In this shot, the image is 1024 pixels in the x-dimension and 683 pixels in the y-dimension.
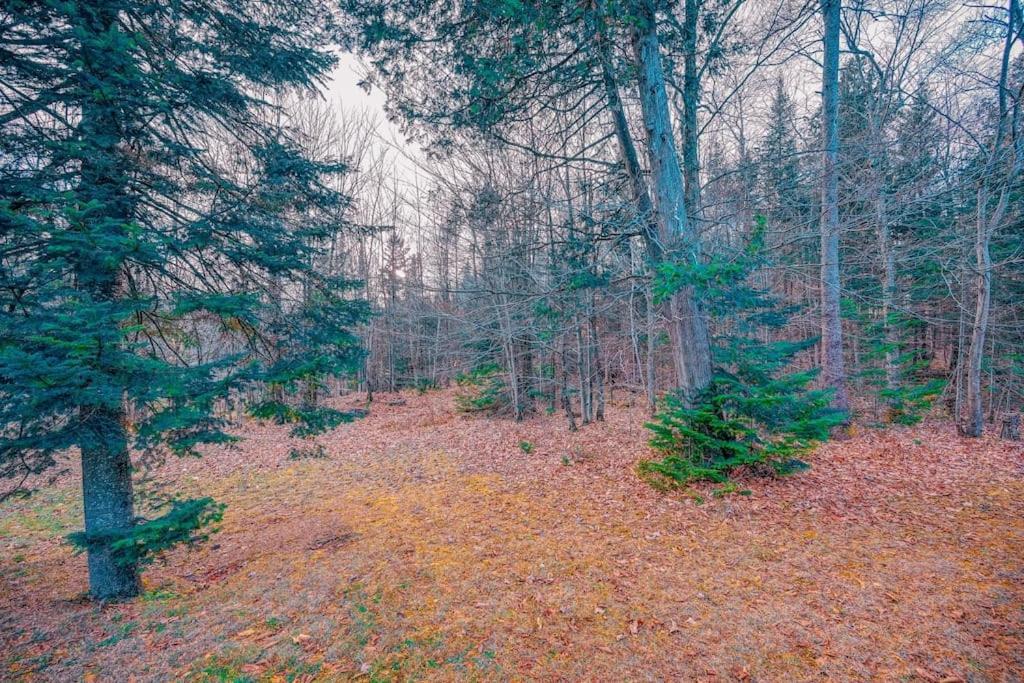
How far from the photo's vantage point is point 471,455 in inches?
341

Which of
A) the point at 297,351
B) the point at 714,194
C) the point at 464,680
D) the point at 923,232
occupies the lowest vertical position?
the point at 464,680

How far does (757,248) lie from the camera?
4250 mm

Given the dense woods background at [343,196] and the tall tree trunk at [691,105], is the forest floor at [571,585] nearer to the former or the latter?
the dense woods background at [343,196]

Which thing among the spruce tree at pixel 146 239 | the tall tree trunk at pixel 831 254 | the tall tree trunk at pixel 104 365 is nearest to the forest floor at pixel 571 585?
the tall tree trunk at pixel 104 365

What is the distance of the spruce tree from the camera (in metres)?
2.99

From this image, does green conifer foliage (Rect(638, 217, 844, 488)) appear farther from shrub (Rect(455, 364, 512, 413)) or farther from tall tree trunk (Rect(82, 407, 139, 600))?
shrub (Rect(455, 364, 512, 413))

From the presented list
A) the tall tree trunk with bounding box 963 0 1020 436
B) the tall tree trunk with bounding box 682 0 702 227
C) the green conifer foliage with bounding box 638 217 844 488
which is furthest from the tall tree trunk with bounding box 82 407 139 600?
the tall tree trunk with bounding box 963 0 1020 436

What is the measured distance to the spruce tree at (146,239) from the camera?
2.99 m

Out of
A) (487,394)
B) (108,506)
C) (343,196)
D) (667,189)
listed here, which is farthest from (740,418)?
(487,394)

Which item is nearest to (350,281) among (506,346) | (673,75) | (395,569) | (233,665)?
(395,569)

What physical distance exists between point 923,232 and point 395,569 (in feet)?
33.3

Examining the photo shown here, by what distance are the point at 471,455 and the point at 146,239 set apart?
21.4ft

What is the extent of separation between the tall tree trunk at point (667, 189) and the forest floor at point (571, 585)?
177cm

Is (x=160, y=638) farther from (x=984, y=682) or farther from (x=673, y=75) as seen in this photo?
(x=673, y=75)
